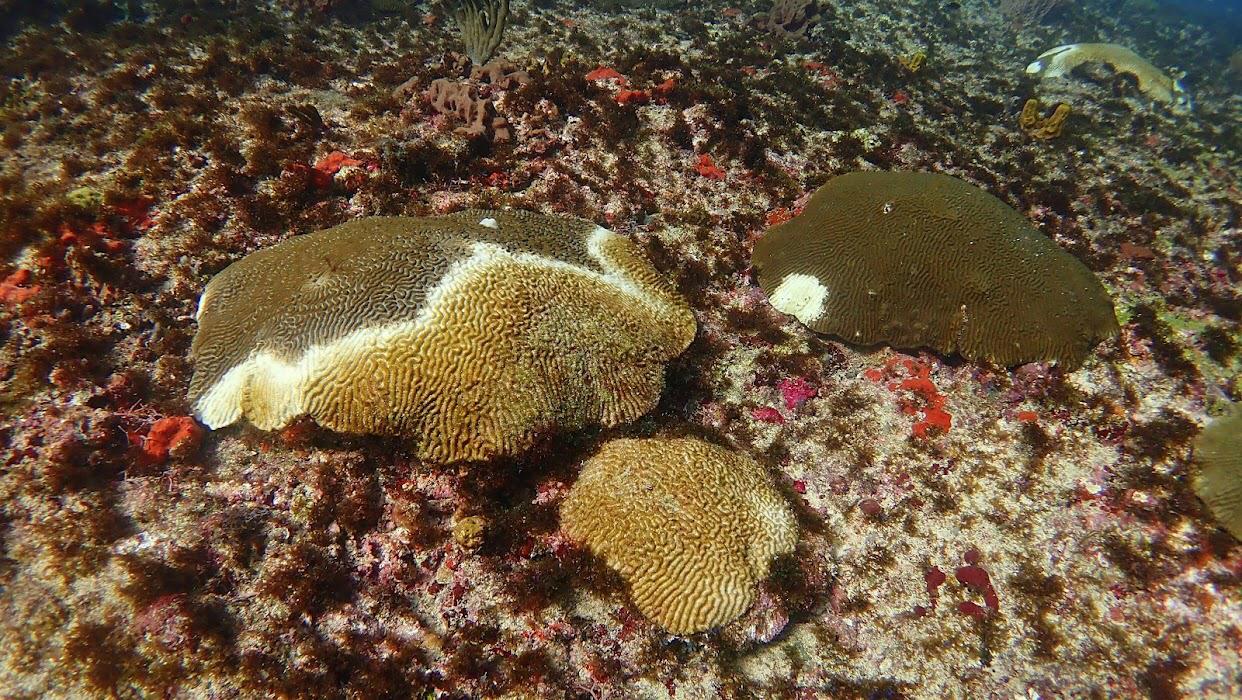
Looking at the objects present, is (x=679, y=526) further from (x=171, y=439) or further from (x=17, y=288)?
(x=17, y=288)

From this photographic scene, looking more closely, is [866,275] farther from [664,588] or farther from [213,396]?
[213,396]

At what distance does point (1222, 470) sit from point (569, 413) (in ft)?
18.8

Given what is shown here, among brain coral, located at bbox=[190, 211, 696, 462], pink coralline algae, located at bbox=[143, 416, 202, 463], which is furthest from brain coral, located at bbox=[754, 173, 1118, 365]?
pink coralline algae, located at bbox=[143, 416, 202, 463]

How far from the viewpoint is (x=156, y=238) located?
523 centimetres

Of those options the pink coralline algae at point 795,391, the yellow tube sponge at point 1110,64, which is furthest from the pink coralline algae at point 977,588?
the yellow tube sponge at point 1110,64

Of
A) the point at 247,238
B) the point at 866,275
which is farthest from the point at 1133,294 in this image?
the point at 247,238

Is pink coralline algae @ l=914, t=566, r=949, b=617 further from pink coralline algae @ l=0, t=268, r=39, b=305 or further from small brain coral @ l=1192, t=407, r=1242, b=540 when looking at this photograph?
pink coralline algae @ l=0, t=268, r=39, b=305

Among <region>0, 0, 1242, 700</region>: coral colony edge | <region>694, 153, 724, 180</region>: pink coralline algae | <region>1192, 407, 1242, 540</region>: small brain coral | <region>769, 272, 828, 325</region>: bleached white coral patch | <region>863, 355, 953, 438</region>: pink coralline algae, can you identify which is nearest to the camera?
<region>0, 0, 1242, 700</region>: coral colony edge

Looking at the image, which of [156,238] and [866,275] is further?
[866,275]

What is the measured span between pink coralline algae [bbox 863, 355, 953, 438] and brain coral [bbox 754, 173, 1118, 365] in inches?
10.3

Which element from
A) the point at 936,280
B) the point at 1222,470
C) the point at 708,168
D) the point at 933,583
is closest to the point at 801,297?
the point at 936,280

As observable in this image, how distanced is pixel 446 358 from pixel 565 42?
9.56 meters

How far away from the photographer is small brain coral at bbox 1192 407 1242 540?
4.35 meters

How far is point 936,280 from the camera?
553 cm
